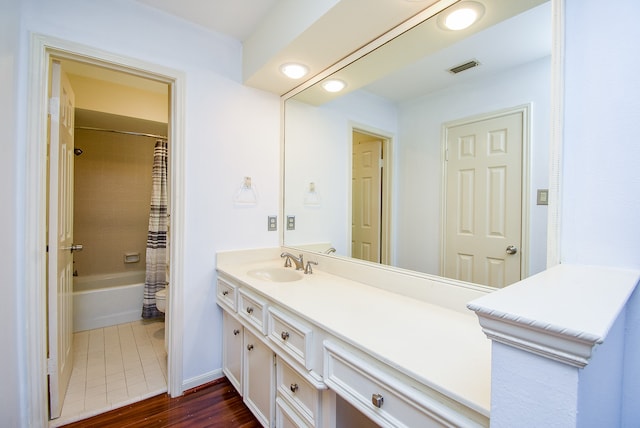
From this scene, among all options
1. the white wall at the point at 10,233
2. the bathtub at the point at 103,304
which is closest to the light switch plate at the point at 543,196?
the white wall at the point at 10,233

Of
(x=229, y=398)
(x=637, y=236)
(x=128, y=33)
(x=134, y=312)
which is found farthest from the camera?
(x=134, y=312)

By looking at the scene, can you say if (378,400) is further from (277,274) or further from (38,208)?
(38,208)

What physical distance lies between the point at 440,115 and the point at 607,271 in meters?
0.87

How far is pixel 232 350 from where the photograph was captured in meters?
1.82

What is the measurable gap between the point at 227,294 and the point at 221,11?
1733 mm

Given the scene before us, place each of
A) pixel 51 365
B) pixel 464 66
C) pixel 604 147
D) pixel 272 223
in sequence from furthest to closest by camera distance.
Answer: pixel 272 223 → pixel 51 365 → pixel 464 66 → pixel 604 147

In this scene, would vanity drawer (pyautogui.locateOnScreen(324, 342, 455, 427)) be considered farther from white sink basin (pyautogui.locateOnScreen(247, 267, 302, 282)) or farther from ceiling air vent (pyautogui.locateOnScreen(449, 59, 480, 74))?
ceiling air vent (pyautogui.locateOnScreen(449, 59, 480, 74))

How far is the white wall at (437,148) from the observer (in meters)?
0.97

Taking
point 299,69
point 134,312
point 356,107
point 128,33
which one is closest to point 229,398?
point 134,312

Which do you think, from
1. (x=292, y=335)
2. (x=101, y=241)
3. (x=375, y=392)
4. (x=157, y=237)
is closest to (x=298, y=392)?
(x=292, y=335)

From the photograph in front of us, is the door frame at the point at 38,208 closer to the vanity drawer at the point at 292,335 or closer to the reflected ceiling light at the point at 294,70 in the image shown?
the reflected ceiling light at the point at 294,70

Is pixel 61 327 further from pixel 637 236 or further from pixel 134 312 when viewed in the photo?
pixel 637 236

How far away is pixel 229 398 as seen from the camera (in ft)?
5.76

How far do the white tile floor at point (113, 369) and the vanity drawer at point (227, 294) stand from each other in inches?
27.2
